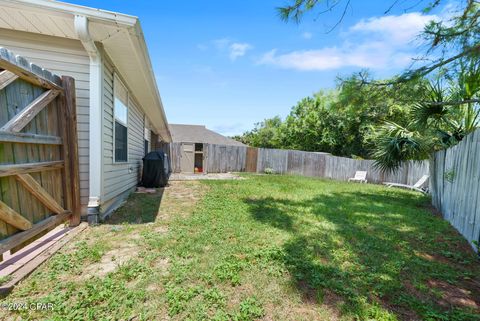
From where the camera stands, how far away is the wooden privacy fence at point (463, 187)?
304 centimetres

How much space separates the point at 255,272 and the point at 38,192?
2.50 meters

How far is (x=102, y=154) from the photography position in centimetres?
353

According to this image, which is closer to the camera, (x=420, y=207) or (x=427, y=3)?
(x=427, y=3)

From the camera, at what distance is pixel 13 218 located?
6.74 ft

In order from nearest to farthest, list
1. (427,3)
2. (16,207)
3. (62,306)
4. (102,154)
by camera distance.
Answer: (62,306)
(16,207)
(427,3)
(102,154)

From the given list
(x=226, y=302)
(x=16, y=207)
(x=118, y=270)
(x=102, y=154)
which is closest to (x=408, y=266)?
(x=226, y=302)

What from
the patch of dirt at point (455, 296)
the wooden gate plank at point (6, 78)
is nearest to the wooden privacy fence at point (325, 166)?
the patch of dirt at point (455, 296)

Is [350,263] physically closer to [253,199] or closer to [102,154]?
[253,199]

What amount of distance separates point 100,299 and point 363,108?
4.04 m

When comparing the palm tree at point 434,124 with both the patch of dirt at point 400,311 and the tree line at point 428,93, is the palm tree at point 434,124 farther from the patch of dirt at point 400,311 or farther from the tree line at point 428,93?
the patch of dirt at point 400,311

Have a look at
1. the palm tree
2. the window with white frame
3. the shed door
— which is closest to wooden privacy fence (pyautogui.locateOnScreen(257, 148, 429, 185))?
the shed door

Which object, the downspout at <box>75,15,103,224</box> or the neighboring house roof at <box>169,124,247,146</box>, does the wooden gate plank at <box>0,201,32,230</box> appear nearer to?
the downspout at <box>75,15,103,224</box>

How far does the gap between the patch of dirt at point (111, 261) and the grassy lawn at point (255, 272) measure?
0.04 ft

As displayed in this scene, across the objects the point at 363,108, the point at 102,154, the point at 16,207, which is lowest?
the point at 16,207
